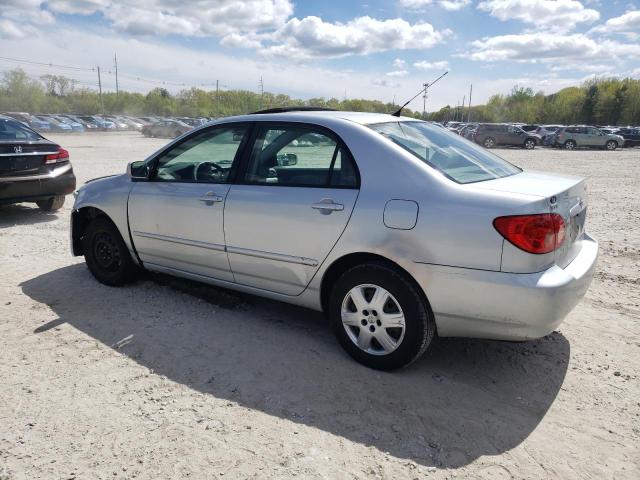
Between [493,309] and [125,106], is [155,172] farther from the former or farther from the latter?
[125,106]

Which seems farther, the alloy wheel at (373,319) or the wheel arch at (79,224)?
the wheel arch at (79,224)

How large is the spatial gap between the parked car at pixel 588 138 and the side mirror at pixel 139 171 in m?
35.2

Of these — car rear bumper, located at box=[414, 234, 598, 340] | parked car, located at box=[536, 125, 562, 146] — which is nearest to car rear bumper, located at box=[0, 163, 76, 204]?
car rear bumper, located at box=[414, 234, 598, 340]

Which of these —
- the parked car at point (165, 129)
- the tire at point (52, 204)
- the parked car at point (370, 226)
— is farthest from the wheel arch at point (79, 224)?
the parked car at point (165, 129)

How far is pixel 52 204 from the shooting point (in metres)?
8.26

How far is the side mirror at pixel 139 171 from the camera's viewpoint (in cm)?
439

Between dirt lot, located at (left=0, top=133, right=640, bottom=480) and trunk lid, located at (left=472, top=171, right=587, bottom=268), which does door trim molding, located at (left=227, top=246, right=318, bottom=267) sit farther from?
trunk lid, located at (left=472, top=171, right=587, bottom=268)

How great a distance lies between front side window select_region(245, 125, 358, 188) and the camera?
333 cm

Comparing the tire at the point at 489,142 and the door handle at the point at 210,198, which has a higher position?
the door handle at the point at 210,198

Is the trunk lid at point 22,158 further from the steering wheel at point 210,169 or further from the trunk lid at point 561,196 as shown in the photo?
the trunk lid at point 561,196

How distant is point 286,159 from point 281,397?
1826mm

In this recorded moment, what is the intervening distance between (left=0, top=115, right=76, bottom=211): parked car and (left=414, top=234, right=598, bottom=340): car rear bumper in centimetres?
660

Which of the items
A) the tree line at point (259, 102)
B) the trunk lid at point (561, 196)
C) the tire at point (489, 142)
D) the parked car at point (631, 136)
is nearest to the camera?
the trunk lid at point (561, 196)

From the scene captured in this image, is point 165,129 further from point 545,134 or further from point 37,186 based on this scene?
point 37,186
